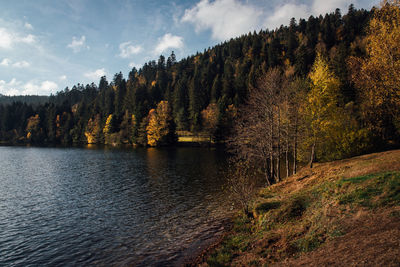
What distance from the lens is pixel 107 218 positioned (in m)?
19.6

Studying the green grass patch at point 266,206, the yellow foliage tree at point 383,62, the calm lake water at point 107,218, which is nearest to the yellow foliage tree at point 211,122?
the calm lake water at point 107,218

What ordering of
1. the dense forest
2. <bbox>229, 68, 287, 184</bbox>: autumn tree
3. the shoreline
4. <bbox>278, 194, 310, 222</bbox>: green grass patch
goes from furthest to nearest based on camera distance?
<bbox>229, 68, 287, 184</bbox>: autumn tree < the dense forest < <bbox>278, 194, 310, 222</bbox>: green grass patch < the shoreline

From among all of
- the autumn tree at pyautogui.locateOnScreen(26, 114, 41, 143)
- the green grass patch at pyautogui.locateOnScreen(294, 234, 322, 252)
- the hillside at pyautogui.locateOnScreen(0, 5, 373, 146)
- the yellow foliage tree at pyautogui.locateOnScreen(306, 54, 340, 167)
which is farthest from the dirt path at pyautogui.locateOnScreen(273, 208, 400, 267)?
the autumn tree at pyautogui.locateOnScreen(26, 114, 41, 143)

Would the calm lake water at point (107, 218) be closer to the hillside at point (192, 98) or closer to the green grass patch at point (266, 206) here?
the green grass patch at point (266, 206)

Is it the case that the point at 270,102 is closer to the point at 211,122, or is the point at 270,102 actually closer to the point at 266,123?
the point at 266,123

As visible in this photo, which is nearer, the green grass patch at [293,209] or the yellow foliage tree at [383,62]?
the green grass patch at [293,209]

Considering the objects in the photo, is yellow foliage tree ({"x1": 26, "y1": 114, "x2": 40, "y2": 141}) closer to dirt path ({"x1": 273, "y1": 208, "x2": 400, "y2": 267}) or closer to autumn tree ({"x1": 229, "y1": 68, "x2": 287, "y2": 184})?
autumn tree ({"x1": 229, "y1": 68, "x2": 287, "y2": 184})

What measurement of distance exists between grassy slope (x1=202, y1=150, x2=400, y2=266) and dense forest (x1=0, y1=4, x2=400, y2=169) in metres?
7.69

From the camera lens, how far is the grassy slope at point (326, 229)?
8070 mm

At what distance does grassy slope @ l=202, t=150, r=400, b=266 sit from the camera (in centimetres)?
807

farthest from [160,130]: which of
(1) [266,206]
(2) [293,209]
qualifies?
(2) [293,209]

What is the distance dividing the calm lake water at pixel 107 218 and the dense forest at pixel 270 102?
8.81 meters

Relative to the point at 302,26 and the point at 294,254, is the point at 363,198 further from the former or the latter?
the point at 302,26

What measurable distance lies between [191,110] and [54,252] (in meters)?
101
